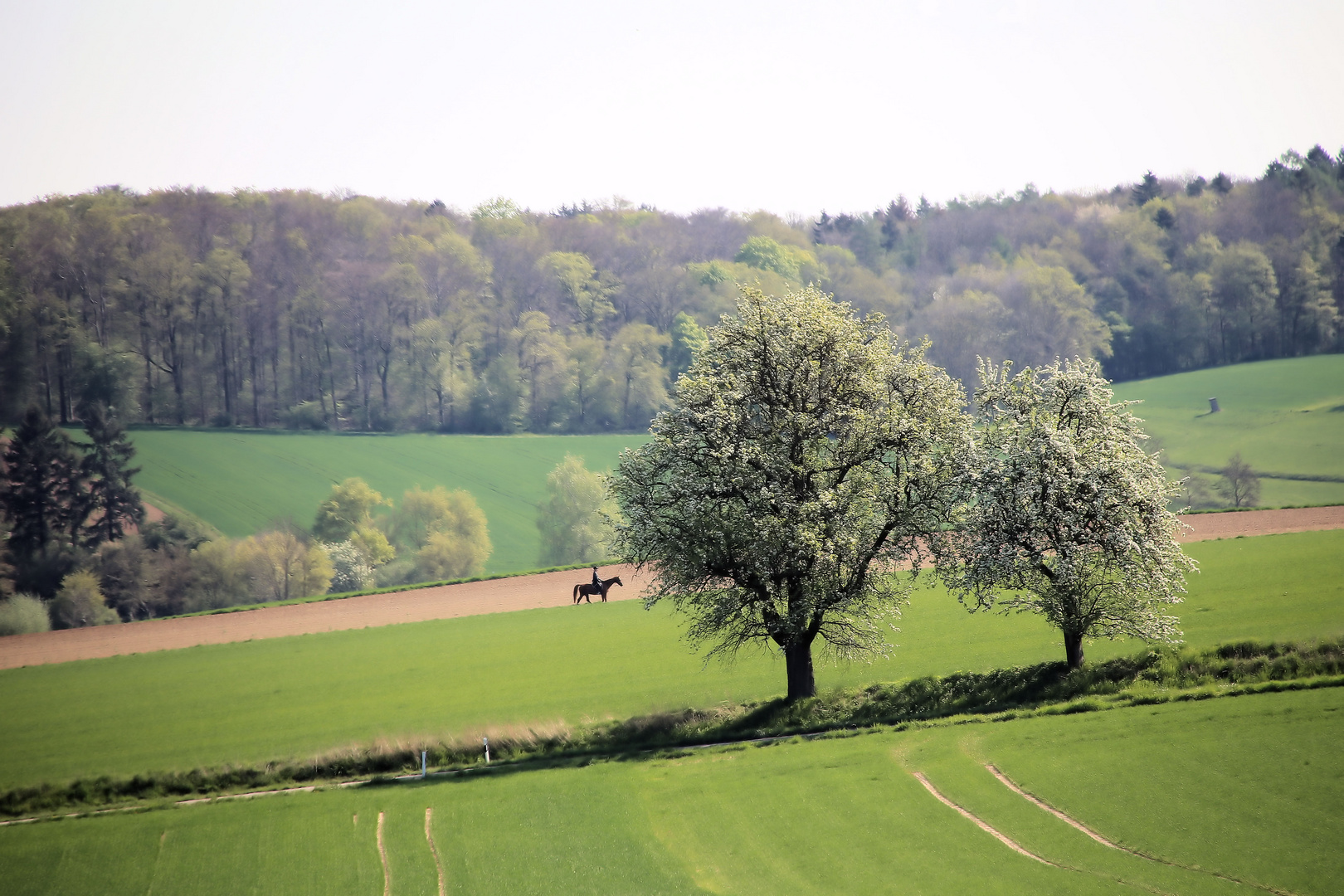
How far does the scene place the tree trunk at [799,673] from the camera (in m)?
30.2

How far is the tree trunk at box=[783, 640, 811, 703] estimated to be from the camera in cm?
3022

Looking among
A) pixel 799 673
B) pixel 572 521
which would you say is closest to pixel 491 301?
pixel 572 521

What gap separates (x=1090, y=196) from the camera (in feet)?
638

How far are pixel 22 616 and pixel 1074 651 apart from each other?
2502 inches

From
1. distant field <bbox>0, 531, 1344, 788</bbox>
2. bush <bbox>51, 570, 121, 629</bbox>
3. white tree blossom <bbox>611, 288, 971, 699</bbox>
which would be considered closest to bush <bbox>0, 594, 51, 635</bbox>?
bush <bbox>51, 570, 121, 629</bbox>

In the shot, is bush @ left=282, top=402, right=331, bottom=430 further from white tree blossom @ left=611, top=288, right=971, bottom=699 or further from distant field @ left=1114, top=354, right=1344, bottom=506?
white tree blossom @ left=611, top=288, right=971, bottom=699

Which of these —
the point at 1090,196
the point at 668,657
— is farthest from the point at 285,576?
the point at 1090,196

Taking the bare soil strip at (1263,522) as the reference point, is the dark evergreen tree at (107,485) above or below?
above

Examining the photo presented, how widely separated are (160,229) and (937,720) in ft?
379

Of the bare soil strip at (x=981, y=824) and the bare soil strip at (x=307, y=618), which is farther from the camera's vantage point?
the bare soil strip at (x=307, y=618)

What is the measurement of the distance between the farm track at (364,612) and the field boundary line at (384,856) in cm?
2667

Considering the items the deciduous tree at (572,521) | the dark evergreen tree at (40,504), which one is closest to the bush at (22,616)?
the dark evergreen tree at (40,504)

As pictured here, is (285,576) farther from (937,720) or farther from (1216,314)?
(1216,314)

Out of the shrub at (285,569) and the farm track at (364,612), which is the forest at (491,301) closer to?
the shrub at (285,569)
